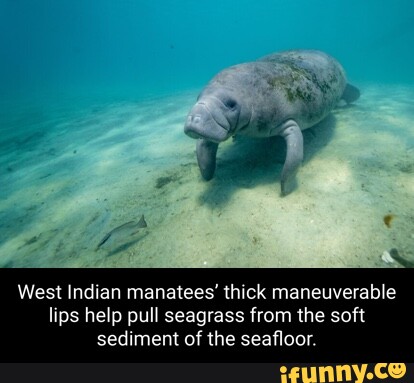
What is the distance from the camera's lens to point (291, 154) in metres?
3.88

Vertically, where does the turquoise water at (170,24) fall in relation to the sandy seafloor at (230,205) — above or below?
above

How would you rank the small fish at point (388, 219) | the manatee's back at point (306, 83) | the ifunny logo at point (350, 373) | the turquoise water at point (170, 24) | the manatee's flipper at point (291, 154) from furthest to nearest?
the turquoise water at point (170, 24), the manatee's back at point (306, 83), the manatee's flipper at point (291, 154), the small fish at point (388, 219), the ifunny logo at point (350, 373)

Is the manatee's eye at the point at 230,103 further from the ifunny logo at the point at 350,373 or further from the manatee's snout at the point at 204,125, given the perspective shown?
the ifunny logo at the point at 350,373

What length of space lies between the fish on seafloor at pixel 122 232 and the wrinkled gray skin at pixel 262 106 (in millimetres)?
1399

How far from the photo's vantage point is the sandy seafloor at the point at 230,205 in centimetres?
305

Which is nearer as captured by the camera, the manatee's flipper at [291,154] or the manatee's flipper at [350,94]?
the manatee's flipper at [291,154]

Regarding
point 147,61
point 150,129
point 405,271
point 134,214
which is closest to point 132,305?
point 134,214

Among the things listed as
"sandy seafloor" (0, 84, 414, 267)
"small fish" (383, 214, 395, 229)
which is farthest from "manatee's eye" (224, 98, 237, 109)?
"small fish" (383, 214, 395, 229)

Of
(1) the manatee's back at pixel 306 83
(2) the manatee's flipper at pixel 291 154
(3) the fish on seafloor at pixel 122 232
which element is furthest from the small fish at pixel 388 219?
(3) the fish on seafloor at pixel 122 232

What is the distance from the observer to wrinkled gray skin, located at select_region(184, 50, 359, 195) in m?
3.19

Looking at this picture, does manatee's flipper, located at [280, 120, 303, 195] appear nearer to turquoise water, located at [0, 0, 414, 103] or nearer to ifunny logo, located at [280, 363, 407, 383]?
ifunny logo, located at [280, 363, 407, 383]

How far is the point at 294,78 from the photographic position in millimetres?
4469
